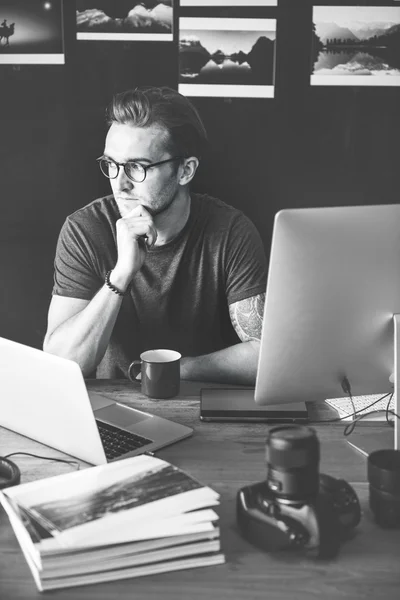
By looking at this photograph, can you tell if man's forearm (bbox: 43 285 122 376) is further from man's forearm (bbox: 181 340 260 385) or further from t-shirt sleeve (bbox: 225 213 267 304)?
t-shirt sleeve (bbox: 225 213 267 304)

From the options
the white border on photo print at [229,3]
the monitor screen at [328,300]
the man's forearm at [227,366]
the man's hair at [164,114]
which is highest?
the white border on photo print at [229,3]

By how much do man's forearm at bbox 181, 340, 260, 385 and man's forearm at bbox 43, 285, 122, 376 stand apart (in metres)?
0.25

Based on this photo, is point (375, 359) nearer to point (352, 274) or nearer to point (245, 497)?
point (352, 274)

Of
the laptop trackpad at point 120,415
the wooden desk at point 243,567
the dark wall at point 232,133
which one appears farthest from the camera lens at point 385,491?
the dark wall at point 232,133

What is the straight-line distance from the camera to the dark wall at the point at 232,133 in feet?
7.31

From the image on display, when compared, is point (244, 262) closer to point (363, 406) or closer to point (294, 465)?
point (363, 406)

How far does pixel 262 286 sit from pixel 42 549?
1367mm

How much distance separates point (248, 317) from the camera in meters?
2.09

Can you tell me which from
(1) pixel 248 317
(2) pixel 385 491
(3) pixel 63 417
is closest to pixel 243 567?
(2) pixel 385 491

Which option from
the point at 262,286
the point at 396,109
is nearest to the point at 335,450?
the point at 262,286

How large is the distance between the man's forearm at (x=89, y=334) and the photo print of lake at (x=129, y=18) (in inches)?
34.2

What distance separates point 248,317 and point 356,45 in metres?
0.96

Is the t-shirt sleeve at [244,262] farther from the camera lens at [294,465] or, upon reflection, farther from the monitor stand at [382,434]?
the camera lens at [294,465]

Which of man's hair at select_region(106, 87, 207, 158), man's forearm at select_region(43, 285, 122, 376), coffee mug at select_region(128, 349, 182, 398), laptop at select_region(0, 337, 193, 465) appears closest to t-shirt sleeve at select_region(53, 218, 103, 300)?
man's forearm at select_region(43, 285, 122, 376)
